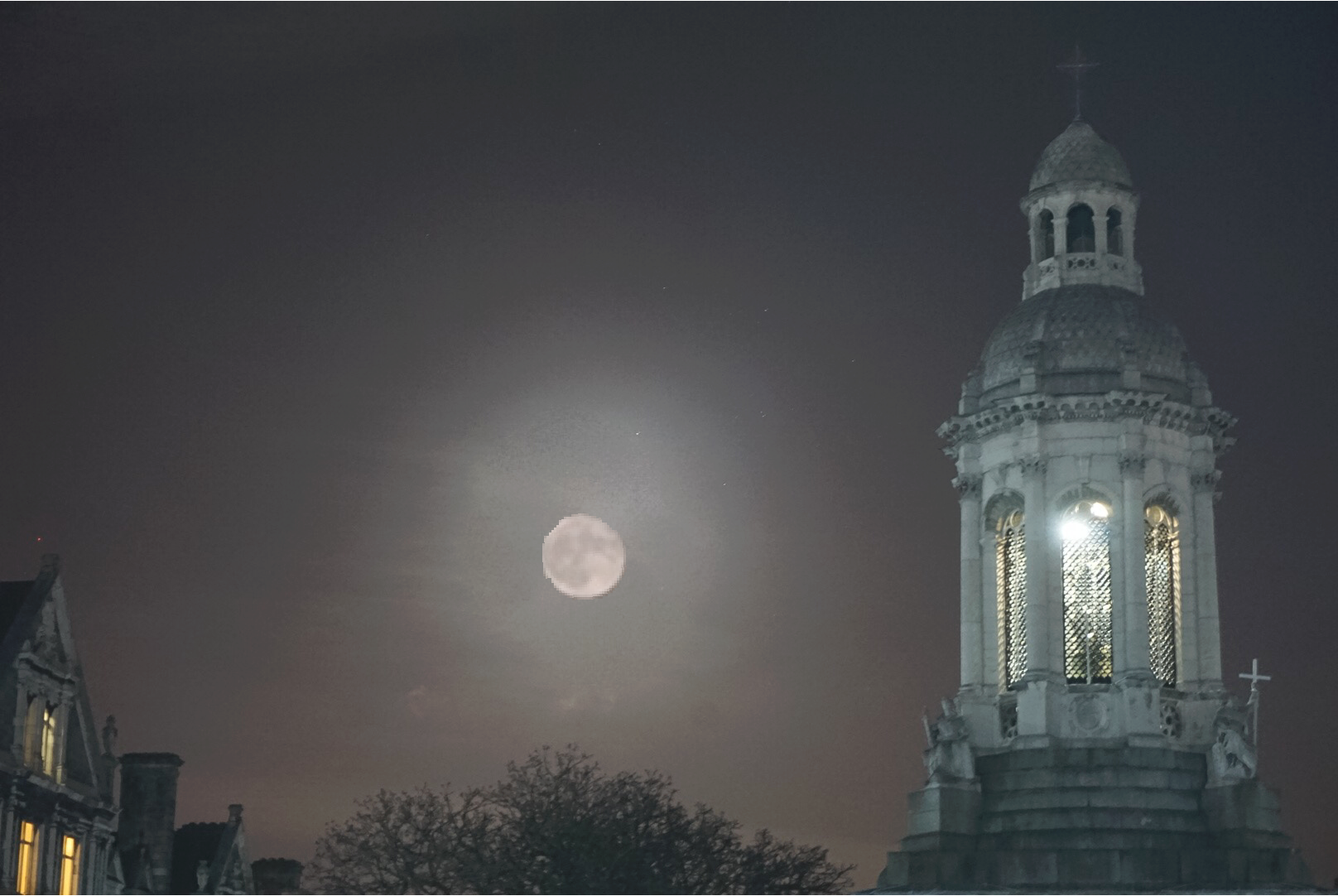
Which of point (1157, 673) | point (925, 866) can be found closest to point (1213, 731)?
point (1157, 673)

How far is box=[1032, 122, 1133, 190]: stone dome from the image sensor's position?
348ft

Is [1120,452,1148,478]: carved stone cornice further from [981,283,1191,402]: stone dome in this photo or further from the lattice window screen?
the lattice window screen

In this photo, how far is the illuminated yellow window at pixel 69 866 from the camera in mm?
84125

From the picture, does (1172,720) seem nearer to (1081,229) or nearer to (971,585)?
(971,585)

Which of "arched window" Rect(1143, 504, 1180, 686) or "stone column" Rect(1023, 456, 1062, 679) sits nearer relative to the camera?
"stone column" Rect(1023, 456, 1062, 679)

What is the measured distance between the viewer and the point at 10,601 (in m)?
83.8

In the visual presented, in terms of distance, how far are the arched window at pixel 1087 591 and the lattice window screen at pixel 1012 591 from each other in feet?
4.86

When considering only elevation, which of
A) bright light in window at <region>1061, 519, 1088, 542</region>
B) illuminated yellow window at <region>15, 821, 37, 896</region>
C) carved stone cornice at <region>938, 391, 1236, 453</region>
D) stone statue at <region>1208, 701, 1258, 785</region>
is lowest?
illuminated yellow window at <region>15, 821, 37, 896</region>

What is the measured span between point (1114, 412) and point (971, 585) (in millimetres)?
7496

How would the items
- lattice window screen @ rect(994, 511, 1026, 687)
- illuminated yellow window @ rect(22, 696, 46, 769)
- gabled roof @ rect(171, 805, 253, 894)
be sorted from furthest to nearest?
lattice window screen @ rect(994, 511, 1026, 687) < gabled roof @ rect(171, 805, 253, 894) < illuminated yellow window @ rect(22, 696, 46, 769)

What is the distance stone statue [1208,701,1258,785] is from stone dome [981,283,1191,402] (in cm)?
1102

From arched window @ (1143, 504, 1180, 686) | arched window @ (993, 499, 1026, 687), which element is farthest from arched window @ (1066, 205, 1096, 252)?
arched window @ (1143, 504, 1180, 686)

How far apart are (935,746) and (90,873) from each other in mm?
29537

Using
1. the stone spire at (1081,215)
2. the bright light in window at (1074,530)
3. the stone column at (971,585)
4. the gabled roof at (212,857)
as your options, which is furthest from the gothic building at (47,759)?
the stone spire at (1081,215)
